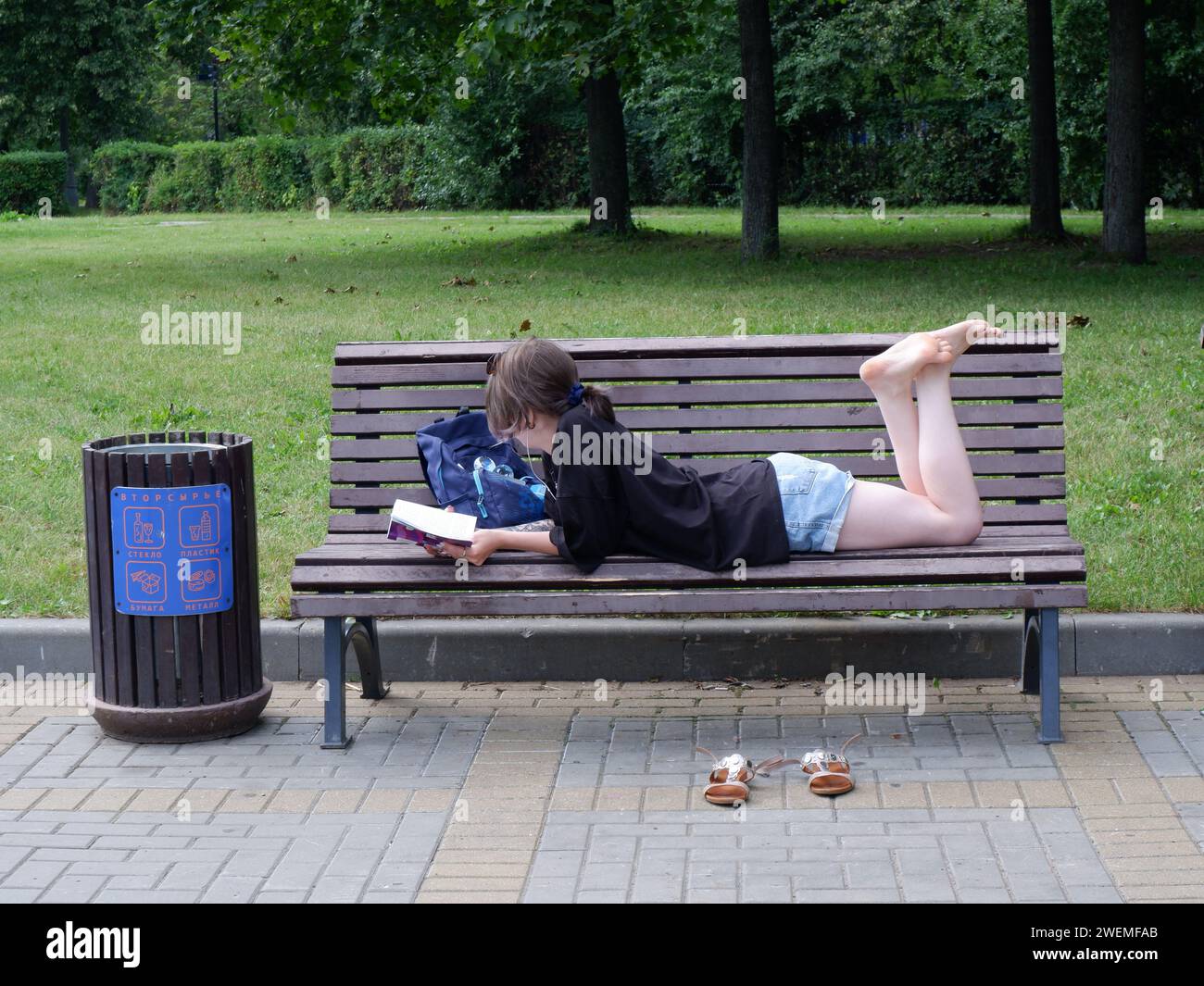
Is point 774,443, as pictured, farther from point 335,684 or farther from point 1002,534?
point 335,684

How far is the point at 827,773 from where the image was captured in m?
4.44

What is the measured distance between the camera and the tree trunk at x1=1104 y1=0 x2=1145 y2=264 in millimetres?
15805

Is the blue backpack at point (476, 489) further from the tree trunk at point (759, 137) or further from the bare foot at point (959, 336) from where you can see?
the tree trunk at point (759, 137)

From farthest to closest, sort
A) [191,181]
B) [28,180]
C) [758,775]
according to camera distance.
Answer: [28,180] < [191,181] < [758,775]

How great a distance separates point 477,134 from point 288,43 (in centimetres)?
1841

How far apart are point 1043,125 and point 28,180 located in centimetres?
3268

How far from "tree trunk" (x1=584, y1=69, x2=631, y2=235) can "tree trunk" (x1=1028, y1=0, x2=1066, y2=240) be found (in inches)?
210

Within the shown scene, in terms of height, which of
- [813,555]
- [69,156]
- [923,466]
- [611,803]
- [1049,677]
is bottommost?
[611,803]

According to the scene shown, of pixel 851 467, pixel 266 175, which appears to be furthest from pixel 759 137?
pixel 266 175

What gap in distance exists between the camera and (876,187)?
32.9 m

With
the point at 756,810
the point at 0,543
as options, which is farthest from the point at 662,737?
the point at 0,543

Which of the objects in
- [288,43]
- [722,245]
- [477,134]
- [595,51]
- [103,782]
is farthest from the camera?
[477,134]

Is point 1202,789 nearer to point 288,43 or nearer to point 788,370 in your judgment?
point 788,370

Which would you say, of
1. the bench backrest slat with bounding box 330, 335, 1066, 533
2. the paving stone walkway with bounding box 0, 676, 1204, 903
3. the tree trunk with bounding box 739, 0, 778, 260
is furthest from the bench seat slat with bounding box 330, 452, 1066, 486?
the tree trunk with bounding box 739, 0, 778, 260
